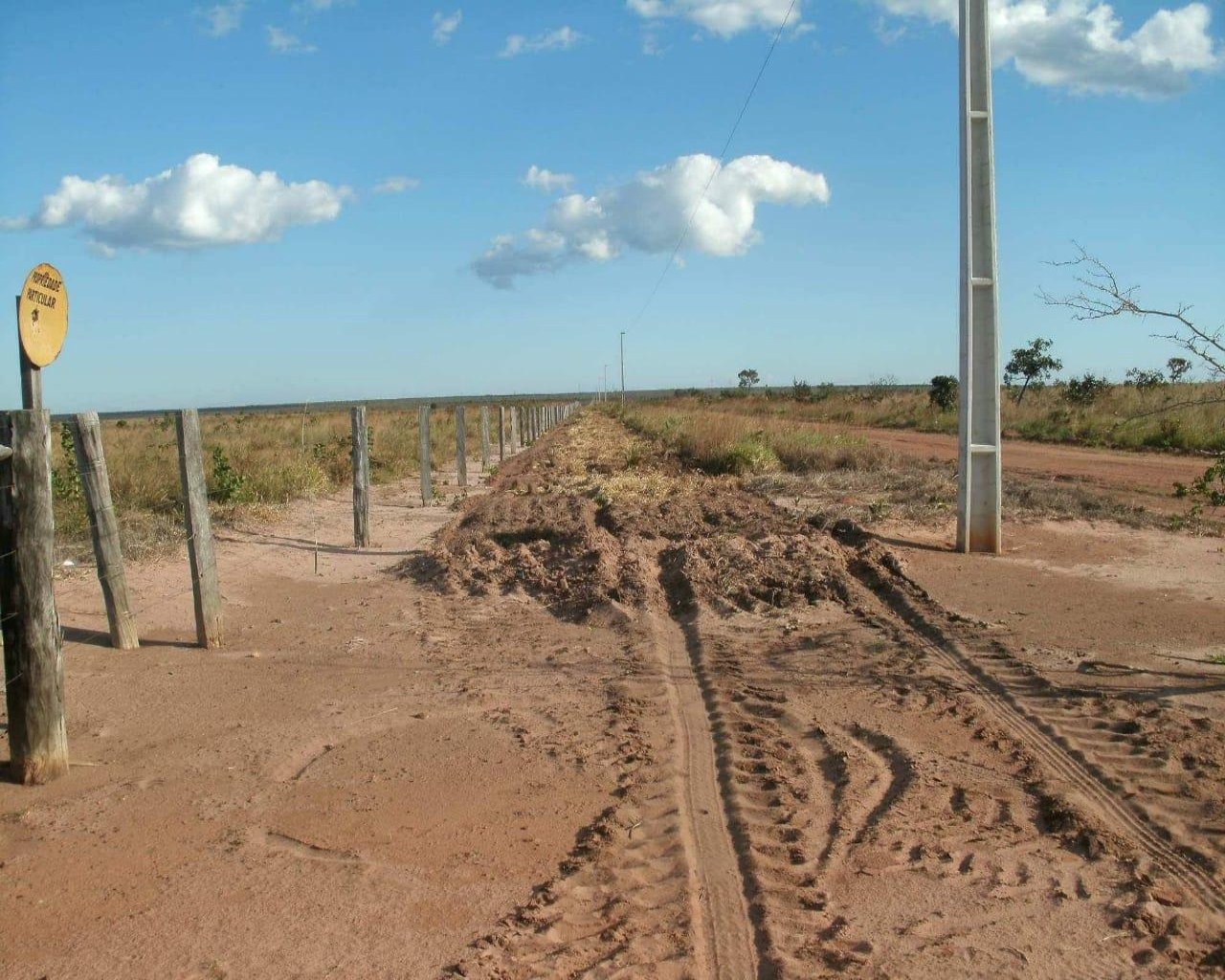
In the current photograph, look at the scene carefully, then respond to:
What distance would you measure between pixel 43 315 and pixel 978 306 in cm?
835

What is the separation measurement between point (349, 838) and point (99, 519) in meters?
4.09

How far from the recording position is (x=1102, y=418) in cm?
2820

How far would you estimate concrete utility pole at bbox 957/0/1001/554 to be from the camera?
10.3 meters

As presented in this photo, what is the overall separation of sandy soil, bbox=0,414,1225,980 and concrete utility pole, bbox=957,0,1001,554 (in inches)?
37.5

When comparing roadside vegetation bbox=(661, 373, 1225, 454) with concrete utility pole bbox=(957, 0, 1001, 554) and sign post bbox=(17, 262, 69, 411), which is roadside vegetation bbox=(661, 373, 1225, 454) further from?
sign post bbox=(17, 262, 69, 411)

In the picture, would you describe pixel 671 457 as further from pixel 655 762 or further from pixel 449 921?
pixel 449 921

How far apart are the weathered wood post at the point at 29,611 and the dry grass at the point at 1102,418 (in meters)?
11.8

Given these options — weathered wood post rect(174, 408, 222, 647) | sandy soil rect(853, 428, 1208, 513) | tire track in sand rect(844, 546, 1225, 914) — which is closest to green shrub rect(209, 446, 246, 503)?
weathered wood post rect(174, 408, 222, 647)

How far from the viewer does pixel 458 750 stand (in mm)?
5609

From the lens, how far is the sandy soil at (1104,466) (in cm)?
1522


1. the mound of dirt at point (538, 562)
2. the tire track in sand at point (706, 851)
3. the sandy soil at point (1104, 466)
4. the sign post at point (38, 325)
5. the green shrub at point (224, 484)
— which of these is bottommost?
the tire track in sand at point (706, 851)

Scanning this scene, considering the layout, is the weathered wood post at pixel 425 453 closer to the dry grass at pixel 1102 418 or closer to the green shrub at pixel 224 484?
the green shrub at pixel 224 484

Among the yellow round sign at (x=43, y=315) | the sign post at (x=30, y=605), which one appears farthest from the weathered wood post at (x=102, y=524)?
the sign post at (x=30, y=605)

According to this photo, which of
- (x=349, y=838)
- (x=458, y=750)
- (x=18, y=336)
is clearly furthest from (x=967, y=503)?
(x=18, y=336)
